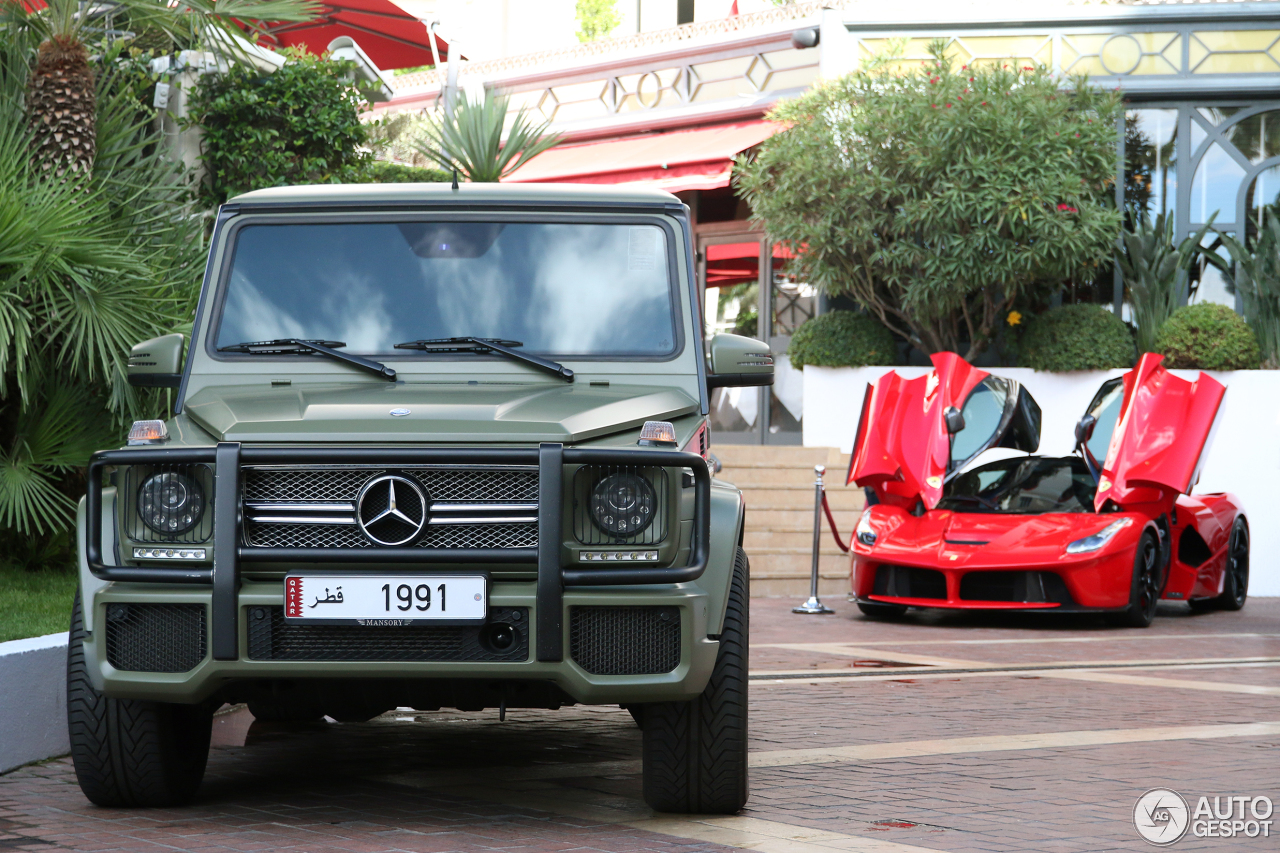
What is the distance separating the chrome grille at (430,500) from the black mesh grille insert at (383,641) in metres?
0.22

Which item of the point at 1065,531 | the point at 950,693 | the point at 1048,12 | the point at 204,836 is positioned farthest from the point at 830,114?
the point at 204,836

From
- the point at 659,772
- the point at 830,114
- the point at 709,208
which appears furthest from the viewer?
the point at 709,208

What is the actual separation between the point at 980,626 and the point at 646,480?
7.89 m

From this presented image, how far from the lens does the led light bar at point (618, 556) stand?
15.1ft

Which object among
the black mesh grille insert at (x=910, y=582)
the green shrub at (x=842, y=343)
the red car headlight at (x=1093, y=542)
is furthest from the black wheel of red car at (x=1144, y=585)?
the green shrub at (x=842, y=343)

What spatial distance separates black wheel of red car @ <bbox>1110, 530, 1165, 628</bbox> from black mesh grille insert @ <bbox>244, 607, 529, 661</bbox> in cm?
807

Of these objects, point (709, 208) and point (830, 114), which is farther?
point (709, 208)

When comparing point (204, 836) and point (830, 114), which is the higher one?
point (830, 114)

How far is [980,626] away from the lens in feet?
39.3

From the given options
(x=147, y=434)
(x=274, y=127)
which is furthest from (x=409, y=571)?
(x=274, y=127)

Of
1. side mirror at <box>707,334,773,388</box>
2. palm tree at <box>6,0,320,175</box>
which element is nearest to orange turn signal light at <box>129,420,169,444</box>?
side mirror at <box>707,334,773,388</box>

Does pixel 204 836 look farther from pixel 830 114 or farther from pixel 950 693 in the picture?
pixel 830 114

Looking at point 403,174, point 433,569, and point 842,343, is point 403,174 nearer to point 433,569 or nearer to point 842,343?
point 842,343

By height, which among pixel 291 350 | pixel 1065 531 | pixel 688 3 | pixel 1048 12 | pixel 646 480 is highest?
pixel 688 3
